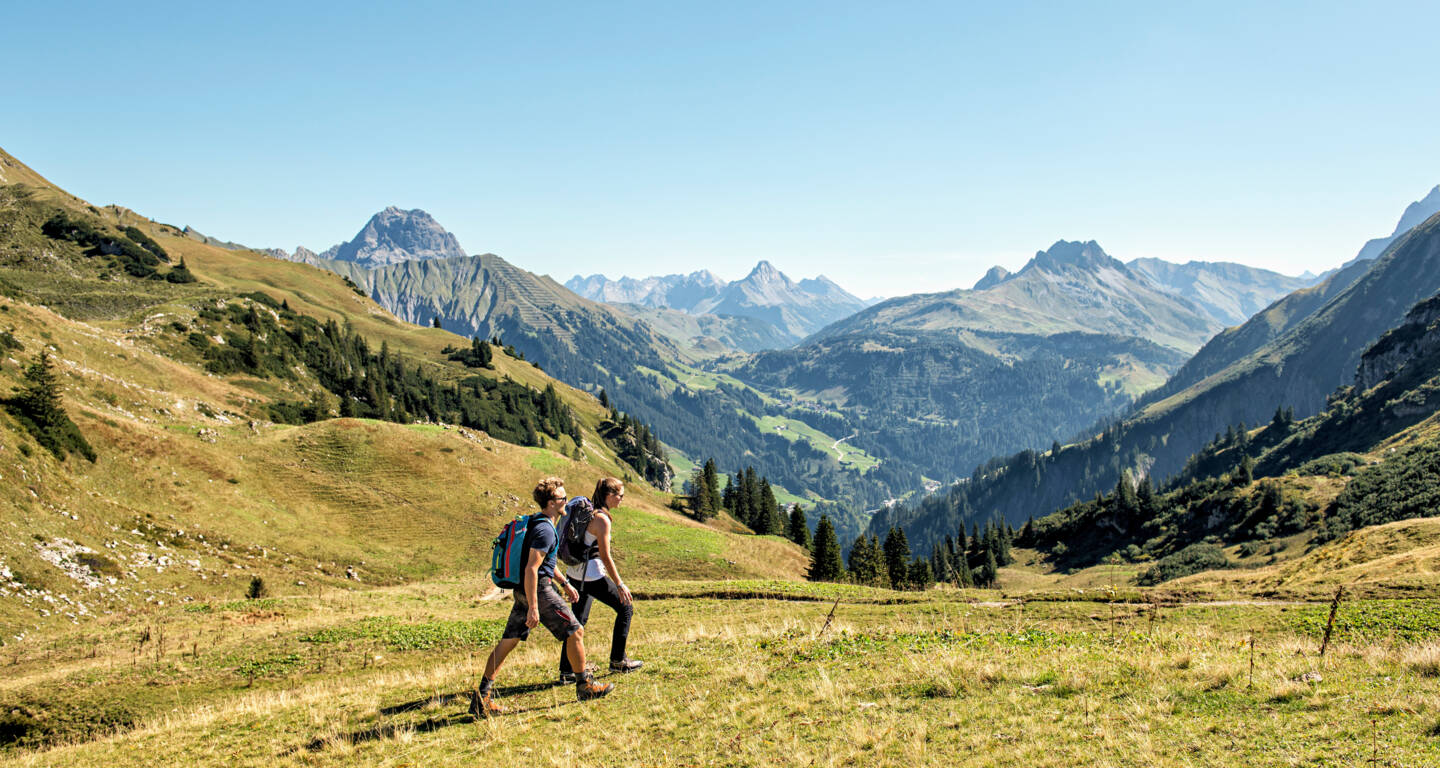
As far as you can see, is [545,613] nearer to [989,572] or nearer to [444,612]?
[444,612]

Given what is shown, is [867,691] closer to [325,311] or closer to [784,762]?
[784,762]

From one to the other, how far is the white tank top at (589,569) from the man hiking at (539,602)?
41cm

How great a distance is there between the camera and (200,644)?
20.8 metres

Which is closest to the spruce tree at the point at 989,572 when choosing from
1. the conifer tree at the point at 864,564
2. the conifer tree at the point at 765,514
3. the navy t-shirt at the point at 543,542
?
the conifer tree at the point at 765,514

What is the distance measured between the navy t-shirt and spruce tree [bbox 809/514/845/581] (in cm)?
6066

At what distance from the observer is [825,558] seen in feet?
237

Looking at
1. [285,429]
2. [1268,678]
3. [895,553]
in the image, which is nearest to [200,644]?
[1268,678]

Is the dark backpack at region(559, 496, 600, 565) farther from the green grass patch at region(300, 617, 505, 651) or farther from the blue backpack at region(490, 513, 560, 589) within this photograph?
the green grass patch at region(300, 617, 505, 651)

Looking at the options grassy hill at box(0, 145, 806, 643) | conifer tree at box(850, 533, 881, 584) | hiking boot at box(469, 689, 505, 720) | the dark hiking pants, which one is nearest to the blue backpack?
the dark hiking pants

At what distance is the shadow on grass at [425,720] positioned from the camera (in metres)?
10.3

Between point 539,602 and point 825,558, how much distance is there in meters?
64.4

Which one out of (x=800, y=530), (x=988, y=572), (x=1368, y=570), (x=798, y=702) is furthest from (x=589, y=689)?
(x=988, y=572)

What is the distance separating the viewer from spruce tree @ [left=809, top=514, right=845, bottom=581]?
229 feet

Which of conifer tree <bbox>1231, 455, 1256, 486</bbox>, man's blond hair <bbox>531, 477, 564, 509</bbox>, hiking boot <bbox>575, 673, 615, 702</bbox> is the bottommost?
hiking boot <bbox>575, 673, 615, 702</bbox>
